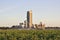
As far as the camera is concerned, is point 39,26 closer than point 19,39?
No

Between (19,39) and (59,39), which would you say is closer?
(59,39)

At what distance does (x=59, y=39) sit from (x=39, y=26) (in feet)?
271

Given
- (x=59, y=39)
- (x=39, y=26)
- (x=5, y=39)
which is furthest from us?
(x=39, y=26)

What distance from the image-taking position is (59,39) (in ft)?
109

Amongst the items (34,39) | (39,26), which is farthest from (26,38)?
(39,26)

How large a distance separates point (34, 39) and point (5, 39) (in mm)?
5837

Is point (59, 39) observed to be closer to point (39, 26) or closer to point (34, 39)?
point (34, 39)

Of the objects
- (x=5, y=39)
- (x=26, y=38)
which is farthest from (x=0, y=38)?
(x=26, y=38)

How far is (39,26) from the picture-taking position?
116 m

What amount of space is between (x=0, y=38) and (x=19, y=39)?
8.73 ft

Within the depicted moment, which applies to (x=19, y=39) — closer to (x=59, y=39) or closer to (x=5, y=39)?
(x=5, y=39)

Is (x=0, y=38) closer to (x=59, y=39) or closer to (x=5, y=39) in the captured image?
(x=5, y=39)

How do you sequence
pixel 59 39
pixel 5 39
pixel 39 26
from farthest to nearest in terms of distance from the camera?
pixel 39 26 < pixel 5 39 < pixel 59 39

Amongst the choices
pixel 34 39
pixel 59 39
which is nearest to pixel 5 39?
pixel 34 39
